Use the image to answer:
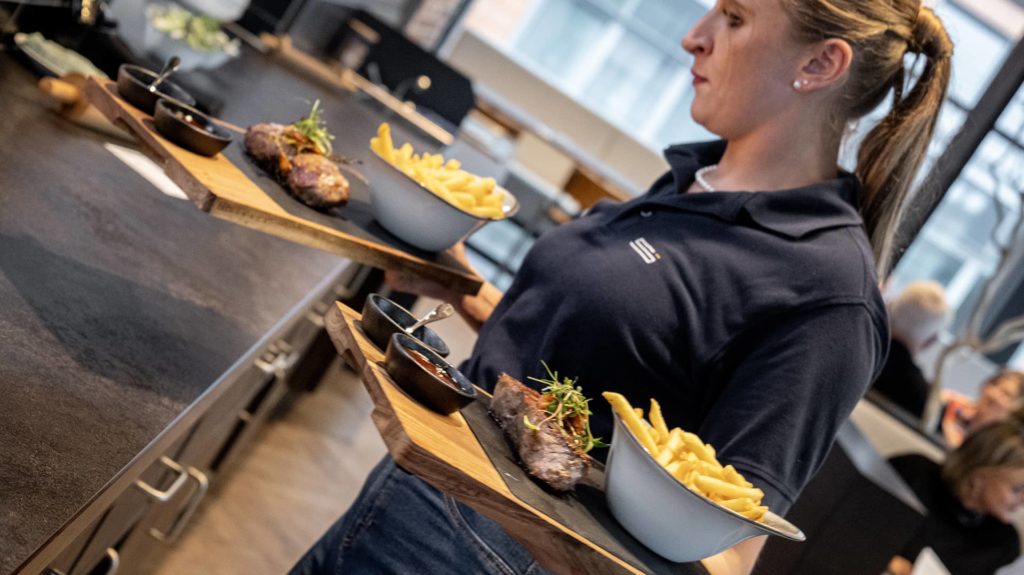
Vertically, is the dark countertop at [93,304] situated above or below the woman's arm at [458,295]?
below

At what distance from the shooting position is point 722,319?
55.5 inches

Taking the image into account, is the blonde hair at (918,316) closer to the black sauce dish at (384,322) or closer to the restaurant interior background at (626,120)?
the restaurant interior background at (626,120)

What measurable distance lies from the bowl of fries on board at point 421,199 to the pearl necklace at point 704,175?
0.30m

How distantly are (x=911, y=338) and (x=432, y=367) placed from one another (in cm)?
497

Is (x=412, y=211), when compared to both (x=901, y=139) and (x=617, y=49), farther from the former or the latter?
(x=617, y=49)

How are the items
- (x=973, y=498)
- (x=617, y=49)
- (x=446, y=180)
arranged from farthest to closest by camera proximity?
1. (x=617, y=49)
2. (x=973, y=498)
3. (x=446, y=180)

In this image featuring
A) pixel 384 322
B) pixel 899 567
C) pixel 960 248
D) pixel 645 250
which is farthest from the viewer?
pixel 960 248

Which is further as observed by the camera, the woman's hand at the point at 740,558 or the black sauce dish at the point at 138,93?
the black sauce dish at the point at 138,93

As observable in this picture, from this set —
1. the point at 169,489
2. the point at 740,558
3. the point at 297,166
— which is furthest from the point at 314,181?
the point at 740,558

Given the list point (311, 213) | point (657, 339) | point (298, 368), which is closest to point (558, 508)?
point (657, 339)

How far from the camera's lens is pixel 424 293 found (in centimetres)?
179

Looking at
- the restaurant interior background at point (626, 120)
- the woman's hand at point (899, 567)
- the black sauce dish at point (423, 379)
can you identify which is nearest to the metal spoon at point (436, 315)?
the black sauce dish at point (423, 379)

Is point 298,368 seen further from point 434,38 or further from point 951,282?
point 951,282

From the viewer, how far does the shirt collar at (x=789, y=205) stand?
1.50 m
